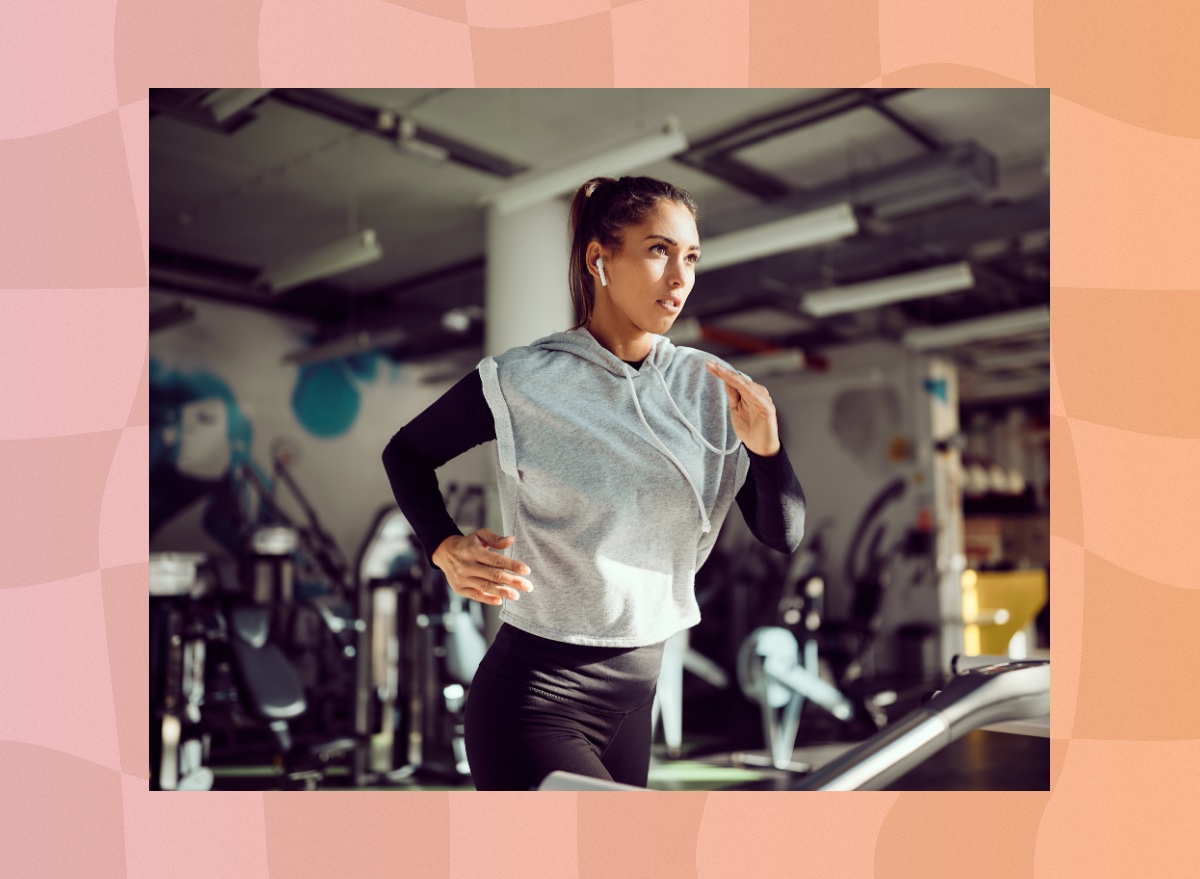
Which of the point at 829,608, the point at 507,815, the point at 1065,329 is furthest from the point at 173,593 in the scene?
the point at 829,608

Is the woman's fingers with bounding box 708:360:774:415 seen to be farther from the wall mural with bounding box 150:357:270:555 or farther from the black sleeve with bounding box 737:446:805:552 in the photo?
the wall mural with bounding box 150:357:270:555

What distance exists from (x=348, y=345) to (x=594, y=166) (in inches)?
171

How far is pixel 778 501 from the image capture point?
1.22m

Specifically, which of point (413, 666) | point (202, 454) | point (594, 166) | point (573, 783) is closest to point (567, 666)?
point (573, 783)

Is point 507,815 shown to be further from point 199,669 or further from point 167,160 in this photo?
point 167,160

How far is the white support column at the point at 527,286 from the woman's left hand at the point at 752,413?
396cm

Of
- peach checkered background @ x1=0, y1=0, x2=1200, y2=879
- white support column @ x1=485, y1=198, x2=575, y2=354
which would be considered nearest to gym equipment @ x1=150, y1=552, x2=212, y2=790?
white support column @ x1=485, y1=198, x2=575, y2=354

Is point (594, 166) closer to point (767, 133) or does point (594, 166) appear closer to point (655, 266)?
point (767, 133)

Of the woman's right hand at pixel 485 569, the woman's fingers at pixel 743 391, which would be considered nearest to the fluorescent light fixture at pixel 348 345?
the woman's right hand at pixel 485 569

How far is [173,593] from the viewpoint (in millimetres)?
5121

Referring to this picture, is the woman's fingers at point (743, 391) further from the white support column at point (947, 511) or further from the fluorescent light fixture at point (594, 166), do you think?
the white support column at point (947, 511)

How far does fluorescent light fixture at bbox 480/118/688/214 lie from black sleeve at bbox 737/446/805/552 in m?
2.52

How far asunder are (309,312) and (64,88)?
8032mm

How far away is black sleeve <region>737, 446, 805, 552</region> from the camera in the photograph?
1212 millimetres
